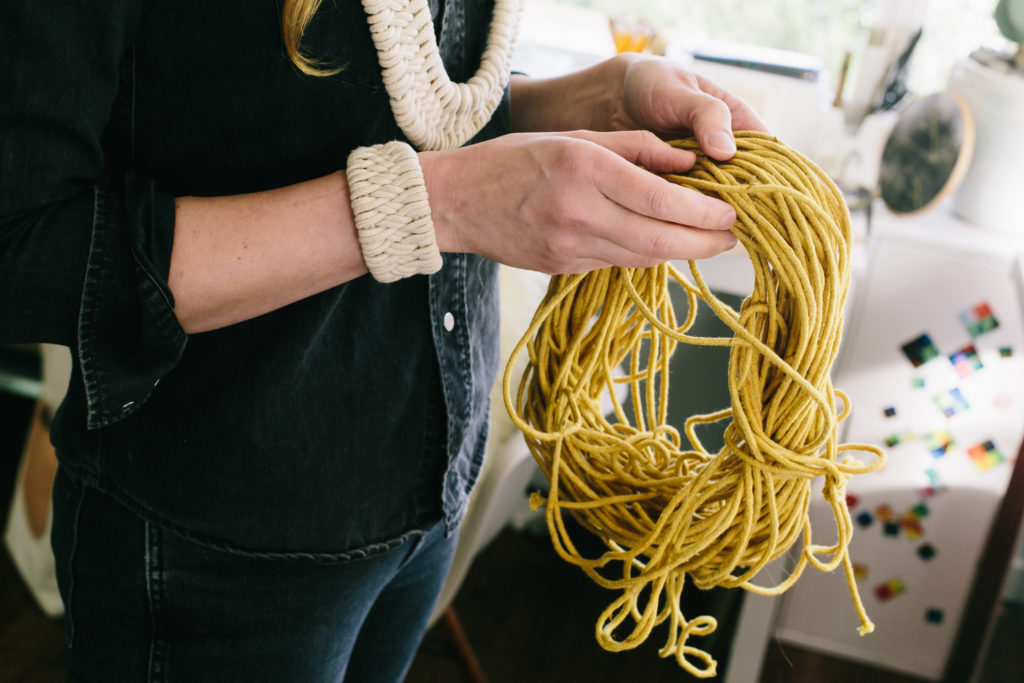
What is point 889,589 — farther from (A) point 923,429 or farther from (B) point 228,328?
(B) point 228,328

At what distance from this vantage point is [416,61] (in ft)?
1.80

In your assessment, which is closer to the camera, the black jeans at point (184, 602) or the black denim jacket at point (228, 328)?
the black denim jacket at point (228, 328)

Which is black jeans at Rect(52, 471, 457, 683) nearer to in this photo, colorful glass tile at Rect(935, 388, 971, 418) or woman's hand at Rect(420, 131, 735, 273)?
woman's hand at Rect(420, 131, 735, 273)

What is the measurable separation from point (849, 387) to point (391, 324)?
0.99 metres

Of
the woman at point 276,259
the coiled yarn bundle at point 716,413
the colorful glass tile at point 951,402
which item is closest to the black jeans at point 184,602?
the woman at point 276,259

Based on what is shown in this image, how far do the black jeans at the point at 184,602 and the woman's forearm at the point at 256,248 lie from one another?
0.20 meters

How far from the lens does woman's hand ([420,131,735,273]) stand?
1.58 ft

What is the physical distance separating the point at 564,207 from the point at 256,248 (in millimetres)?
189

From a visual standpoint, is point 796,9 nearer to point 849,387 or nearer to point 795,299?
point 849,387

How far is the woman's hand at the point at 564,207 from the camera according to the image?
48cm

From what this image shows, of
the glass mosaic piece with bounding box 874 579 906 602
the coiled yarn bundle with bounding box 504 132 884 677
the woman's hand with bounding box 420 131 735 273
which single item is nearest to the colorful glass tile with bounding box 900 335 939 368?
the glass mosaic piece with bounding box 874 579 906 602

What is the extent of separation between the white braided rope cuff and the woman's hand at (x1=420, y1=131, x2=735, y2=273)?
0.01m

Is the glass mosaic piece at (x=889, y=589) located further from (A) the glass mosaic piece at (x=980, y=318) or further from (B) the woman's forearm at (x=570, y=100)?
(B) the woman's forearm at (x=570, y=100)

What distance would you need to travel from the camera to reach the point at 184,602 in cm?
61
